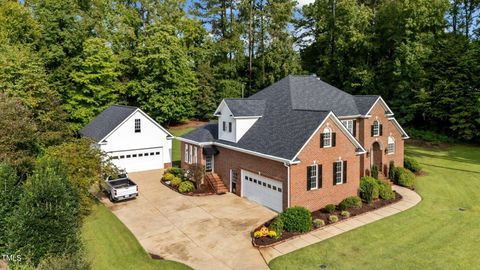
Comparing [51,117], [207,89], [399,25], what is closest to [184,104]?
[207,89]

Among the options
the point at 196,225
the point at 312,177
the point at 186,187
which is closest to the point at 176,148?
the point at 186,187

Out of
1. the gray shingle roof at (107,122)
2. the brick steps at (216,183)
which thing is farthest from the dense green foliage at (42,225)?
the gray shingle roof at (107,122)

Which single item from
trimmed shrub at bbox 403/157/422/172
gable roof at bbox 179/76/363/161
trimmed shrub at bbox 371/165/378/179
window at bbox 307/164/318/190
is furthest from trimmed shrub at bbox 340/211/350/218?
trimmed shrub at bbox 403/157/422/172

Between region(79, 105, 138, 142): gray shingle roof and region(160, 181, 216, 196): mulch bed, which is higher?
region(79, 105, 138, 142): gray shingle roof

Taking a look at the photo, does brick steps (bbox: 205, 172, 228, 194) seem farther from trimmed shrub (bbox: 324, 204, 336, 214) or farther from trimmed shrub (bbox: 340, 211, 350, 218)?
trimmed shrub (bbox: 340, 211, 350, 218)

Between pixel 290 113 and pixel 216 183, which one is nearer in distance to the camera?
pixel 290 113

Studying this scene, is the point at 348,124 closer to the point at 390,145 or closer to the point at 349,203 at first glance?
the point at 390,145
